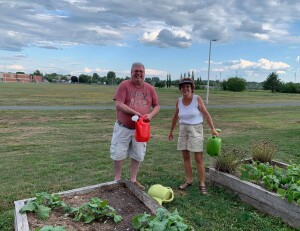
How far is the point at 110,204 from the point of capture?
3.74 meters

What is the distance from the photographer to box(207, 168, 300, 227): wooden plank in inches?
145

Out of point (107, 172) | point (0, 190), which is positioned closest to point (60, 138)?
point (107, 172)

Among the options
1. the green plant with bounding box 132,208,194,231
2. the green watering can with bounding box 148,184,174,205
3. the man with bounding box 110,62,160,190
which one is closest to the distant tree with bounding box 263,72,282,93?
the man with bounding box 110,62,160,190

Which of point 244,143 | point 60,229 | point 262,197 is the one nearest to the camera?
point 60,229

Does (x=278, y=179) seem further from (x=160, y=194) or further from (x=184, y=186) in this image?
(x=160, y=194)

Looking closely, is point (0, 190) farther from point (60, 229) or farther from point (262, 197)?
point (262, 197)

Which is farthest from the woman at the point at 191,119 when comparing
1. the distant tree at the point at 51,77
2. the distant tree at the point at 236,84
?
the distant tree at the point at 51,77

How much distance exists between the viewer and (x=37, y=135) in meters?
9.16

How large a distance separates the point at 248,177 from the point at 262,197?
0.46m

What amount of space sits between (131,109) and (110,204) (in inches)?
48.0

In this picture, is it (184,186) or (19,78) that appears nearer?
(184,186)

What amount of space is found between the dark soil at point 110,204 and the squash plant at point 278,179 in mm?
1639

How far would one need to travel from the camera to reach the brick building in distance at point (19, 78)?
438ft

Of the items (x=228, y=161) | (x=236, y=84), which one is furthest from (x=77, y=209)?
(x=236, y=84)
